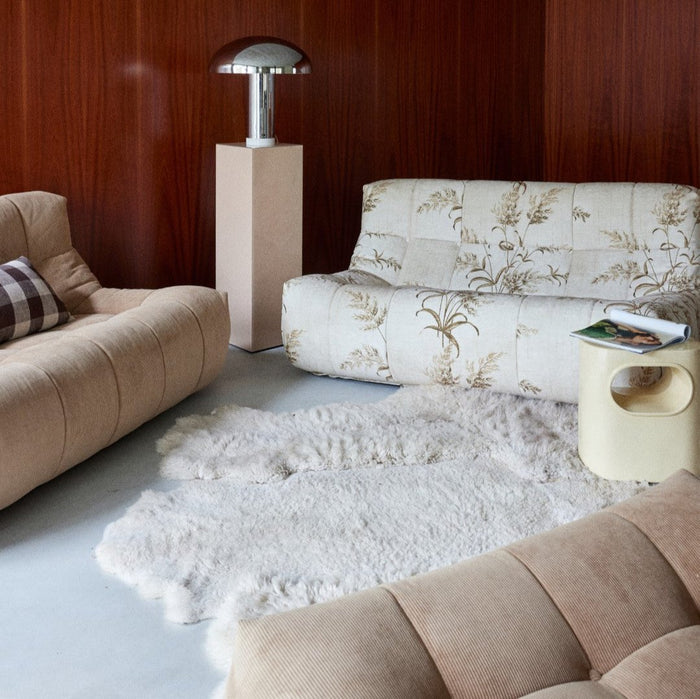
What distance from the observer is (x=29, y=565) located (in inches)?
91.0

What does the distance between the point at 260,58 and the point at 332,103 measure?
39.2 inches

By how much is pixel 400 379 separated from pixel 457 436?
0.54 metres

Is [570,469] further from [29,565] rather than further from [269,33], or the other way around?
[269,33]

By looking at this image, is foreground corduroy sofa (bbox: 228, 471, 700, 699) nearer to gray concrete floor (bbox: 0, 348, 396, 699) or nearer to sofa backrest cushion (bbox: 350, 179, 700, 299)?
gray concrete floor (bbox: 0, 348, 396, 699)

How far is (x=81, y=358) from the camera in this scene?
8.99 feet

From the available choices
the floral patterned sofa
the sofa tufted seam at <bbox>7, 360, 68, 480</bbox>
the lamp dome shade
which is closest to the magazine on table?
the floral patterned sofa

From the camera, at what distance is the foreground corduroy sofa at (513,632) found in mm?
1279

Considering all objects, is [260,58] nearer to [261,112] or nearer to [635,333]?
[261,112]

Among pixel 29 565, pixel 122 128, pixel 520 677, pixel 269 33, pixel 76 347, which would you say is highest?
pixel 269 33

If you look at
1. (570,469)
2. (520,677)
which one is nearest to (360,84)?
(570,469)

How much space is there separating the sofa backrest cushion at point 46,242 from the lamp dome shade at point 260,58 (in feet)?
2.57

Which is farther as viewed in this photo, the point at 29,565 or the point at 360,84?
the point at 360,84

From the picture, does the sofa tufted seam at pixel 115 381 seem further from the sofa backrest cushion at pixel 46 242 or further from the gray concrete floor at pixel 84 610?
the sofa backrest cushion at pixel 46 242

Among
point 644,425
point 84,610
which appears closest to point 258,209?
point 644,425
